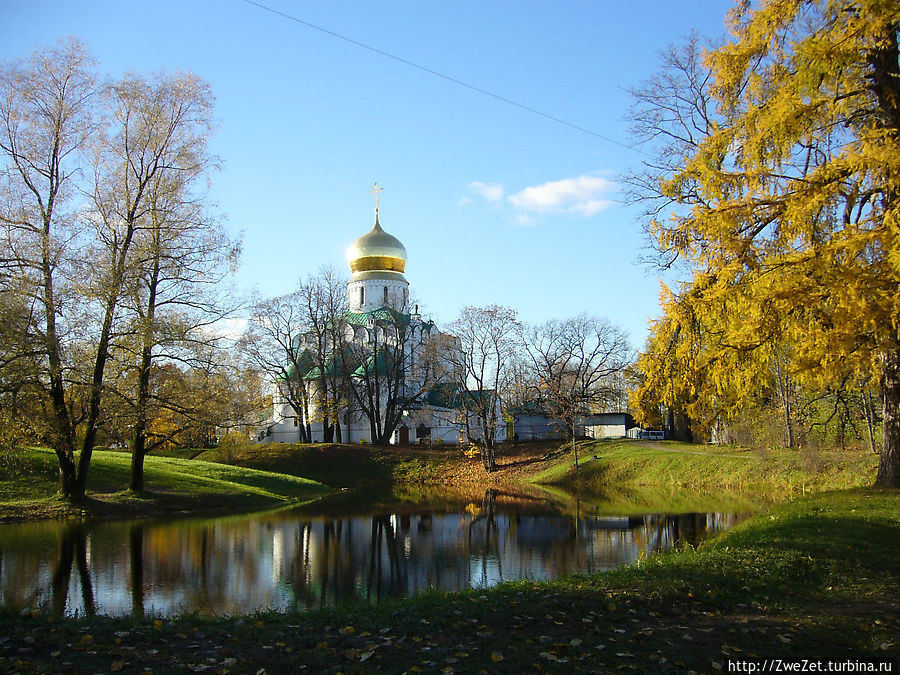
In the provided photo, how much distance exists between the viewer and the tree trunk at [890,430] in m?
13.7

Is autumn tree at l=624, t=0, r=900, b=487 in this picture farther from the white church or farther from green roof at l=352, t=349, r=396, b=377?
green roof at l=352, t=349, r=396, b=377

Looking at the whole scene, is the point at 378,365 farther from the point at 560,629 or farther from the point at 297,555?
the point at 560,629

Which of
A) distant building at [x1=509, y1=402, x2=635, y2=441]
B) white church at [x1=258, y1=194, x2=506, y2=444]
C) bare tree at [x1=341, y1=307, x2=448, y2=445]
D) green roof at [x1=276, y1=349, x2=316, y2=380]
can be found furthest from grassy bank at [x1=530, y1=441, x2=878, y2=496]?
green roof at [x1=276, y1=349, x2=316, y2=380]

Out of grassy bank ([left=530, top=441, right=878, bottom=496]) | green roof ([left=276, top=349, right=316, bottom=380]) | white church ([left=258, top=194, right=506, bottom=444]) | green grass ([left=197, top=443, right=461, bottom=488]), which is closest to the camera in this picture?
grassy bank ([left=530, top=441, right=878, bottom=496])

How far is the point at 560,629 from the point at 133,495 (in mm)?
18399

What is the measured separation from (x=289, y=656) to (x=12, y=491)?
1773cm

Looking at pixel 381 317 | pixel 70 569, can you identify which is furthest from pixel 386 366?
pixel 70 569

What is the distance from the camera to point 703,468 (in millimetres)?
30953

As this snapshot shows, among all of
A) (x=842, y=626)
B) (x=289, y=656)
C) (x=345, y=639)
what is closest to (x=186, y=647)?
(x=289, y=656)

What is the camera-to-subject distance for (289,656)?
5.95m

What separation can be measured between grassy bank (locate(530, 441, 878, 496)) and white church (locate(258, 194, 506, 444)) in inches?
375

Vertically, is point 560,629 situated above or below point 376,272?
below

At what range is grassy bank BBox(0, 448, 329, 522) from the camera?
18.8m

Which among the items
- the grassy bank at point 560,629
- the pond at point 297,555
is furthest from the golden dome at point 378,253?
the grassy bank at point 560,629
